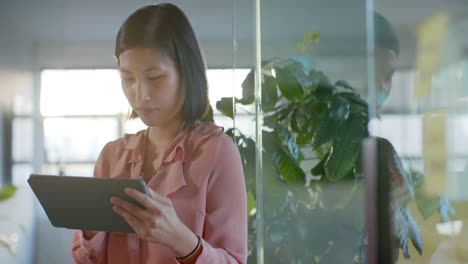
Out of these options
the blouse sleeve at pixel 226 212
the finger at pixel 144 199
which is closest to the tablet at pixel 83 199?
the finger at pixel 144 199

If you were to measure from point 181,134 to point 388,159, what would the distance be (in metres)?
0.80

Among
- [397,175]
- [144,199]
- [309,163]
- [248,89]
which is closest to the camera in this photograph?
[397,175]

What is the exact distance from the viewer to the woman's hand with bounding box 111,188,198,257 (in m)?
1.16

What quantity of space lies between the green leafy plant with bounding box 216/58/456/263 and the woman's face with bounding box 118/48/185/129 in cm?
47

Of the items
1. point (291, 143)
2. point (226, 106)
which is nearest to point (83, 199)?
point (226, 106)

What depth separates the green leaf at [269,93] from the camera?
1.79 metres

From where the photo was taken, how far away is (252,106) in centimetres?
174

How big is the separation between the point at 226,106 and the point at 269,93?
16cm

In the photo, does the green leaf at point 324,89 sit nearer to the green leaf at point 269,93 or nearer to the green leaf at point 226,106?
the green leaf at point 269,93

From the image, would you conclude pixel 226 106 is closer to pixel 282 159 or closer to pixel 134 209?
pixel 282 159

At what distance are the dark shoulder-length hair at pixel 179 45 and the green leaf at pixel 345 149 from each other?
56 cm

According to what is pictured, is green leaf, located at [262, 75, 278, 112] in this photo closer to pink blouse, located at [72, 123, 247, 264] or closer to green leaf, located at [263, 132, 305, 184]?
green leaf, located at [263, 132, 305, 184]

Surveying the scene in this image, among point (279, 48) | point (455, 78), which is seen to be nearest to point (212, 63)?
point (279, 48)

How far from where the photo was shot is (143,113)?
141 centimetres
